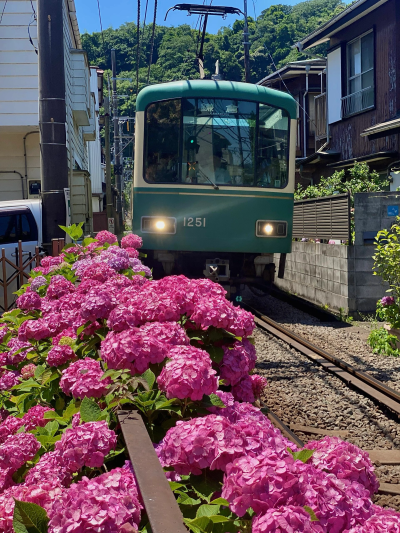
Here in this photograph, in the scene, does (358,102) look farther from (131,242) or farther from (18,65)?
(131,242)

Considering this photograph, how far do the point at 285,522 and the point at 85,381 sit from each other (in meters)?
1.08

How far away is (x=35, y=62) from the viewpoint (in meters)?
14.0

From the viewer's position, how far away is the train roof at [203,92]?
31.2ft

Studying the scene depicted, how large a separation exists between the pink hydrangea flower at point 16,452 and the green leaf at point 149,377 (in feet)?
1.33

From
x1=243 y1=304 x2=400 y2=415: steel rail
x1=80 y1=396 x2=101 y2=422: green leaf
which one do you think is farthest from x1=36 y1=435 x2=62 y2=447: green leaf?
x1=243 y1=304 x2=400 y2=415: steel rail

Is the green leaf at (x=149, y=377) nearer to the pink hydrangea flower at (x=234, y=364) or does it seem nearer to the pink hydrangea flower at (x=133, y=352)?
the pink hydrangea flower at (x=133, y=352)

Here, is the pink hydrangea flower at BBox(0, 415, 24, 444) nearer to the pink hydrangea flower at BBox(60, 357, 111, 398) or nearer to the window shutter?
the pink hydrangea flower at BBox(60, 357, 111, 398)

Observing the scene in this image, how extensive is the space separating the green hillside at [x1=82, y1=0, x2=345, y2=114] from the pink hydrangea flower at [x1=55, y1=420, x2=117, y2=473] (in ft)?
92.6

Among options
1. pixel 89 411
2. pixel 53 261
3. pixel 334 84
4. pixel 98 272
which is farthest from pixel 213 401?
pixel 334 84

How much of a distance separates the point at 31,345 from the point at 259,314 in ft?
23.8

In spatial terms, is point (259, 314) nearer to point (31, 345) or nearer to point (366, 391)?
point (366, 391)

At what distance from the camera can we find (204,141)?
374 inches

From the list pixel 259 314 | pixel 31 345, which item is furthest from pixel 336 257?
pixel 31 345

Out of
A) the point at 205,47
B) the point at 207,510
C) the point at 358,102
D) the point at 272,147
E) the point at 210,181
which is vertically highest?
the point at 205,47
